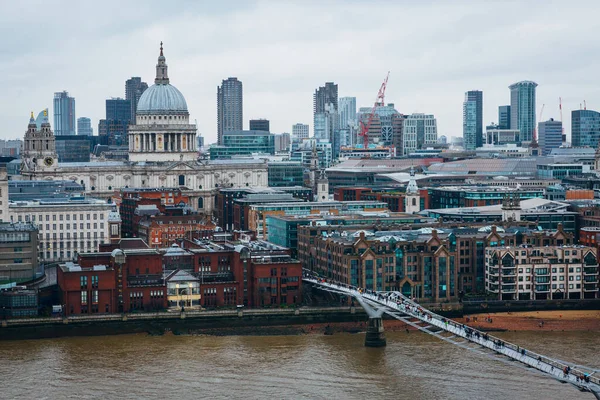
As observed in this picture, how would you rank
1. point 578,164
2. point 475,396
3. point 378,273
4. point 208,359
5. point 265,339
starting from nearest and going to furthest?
1. point 475,396
2. point 208,359
3. point 265,339
4. point 378,273
5. point 578,164

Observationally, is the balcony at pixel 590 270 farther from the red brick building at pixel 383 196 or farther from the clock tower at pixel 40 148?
the clock tower at pixel 40 148

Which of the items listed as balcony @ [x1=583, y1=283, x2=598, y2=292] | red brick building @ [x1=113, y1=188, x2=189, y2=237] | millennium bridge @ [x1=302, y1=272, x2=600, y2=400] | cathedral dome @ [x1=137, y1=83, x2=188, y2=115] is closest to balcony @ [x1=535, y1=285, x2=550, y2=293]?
balcony @ [x1=583, y1=283, x2=598, y2=292]

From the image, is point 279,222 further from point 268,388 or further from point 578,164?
point 578,164

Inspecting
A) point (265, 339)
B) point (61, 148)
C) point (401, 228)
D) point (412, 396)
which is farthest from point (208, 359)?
point (61, 148)

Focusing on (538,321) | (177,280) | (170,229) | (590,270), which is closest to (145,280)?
(177,280)

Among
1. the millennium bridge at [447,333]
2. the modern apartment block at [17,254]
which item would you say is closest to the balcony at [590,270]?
the millennium bridge at [447,333]

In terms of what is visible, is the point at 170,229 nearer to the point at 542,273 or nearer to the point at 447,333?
the point at 542,273

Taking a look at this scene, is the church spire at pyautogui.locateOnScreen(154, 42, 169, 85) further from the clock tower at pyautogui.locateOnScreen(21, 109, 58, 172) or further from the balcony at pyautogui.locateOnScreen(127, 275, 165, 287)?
the balcony at pyautogui.locateOnScreen(127, 275, 165, 287)
